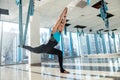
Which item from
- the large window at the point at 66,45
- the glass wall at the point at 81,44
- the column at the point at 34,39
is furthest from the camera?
the large window at the point at 66,45

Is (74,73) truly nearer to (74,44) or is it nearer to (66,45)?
(66,45)

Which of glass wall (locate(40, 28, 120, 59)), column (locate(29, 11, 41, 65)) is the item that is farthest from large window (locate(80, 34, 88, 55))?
column (locate(29, 11, 41, 65))

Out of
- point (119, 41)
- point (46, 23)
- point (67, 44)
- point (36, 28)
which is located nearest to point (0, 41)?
point (36, 28)

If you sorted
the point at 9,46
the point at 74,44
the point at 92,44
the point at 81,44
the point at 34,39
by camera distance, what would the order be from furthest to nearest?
the point at 92,44, the point at 81,44, the point at 74,44, the point at 9,46, the point at 34,39

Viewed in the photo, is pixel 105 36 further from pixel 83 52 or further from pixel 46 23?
pixel 46 23

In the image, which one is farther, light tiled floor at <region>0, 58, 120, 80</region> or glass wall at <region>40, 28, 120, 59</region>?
glass wall at <region>40, 28, 120, 59</region>

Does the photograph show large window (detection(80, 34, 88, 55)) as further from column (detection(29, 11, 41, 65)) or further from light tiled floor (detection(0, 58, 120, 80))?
light tiled floor (detection(0, 58, 120, 80))

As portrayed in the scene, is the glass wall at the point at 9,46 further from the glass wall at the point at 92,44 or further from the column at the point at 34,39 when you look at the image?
the glass wall at the point at 92,44

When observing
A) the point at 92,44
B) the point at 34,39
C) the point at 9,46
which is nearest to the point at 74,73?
the point at 34,39

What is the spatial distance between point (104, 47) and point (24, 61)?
11.2 m

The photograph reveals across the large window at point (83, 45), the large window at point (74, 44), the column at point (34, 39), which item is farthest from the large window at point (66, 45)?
the column at point (34, 39)

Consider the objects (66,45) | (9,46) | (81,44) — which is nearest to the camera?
(9,46)

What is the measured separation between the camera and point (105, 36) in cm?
1928

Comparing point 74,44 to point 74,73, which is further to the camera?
point 74,44
